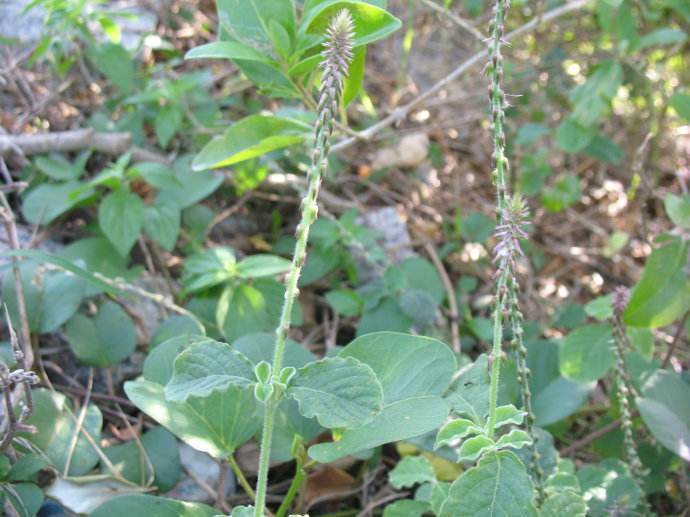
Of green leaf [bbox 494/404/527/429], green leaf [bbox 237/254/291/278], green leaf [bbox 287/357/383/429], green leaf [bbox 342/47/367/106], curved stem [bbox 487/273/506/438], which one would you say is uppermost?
green leaf [bbox 342/47/367/106]

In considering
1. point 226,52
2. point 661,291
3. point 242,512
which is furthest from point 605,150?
point 242,512

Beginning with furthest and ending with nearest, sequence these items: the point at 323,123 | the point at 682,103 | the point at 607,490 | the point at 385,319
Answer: the point at 385,319 → the point at 682,103 → the point at 607,490 → the point at 323,123

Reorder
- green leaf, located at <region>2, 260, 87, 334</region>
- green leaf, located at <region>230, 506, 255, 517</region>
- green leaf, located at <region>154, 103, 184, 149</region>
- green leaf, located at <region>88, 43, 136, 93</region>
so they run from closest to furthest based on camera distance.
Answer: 1. green leaf, located at <region>230, 506, 255, 517</region>
2. green leaf, located at <region>2, 260, 87, 334</region>
3. green leaf, located at <region>154, 103, 184, 149</region>
4. green leaf, located at <region>88, 43, 136, 93</region>

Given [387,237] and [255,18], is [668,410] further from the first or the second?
[387,237]

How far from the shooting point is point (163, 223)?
2.18 m

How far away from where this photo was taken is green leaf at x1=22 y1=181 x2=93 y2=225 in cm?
214

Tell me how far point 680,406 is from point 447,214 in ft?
4.77

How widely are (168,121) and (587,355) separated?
1.52 metres

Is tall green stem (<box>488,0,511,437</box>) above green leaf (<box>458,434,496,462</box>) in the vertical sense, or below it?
above

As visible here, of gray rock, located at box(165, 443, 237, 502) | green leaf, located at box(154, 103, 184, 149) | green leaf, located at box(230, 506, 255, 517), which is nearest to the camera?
green leaf, located at box(230, 506, 255, 517)

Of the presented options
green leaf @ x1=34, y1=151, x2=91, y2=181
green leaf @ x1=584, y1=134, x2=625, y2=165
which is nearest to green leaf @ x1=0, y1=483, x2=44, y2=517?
green leaf @ x1=34, y1=151, x2=91, y2=181

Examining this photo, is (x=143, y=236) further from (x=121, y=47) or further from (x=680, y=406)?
(x=680, y=406)

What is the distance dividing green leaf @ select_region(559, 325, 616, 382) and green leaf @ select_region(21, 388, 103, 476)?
3.48 ft

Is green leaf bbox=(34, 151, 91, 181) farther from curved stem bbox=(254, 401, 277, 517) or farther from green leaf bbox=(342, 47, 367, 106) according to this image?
curved stem bbox=(254, 401, 277, 517)
